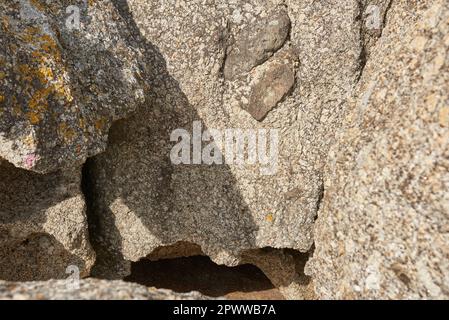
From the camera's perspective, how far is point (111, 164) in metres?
4.45

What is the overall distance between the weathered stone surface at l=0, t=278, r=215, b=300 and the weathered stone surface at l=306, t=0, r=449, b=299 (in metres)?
0.88

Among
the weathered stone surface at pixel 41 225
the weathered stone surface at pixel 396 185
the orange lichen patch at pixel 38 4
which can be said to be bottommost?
the weathered stone surface at pixel 41 225

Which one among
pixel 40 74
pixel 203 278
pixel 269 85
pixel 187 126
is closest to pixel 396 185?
pixel 269 85

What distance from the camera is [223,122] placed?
4.32 meters

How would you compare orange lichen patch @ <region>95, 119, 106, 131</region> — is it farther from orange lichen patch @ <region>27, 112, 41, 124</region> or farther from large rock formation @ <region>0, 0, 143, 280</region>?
orange lichen patch @ <region>27, 112, 41, 124</region>

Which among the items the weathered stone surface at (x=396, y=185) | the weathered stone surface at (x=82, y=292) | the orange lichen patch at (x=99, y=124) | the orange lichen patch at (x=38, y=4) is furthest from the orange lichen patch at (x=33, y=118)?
the weathered stone surface at (x=396, y=185)

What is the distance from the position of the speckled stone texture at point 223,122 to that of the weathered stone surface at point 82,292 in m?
1.67

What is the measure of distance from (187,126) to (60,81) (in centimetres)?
114

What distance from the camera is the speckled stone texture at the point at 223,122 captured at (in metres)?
4.16

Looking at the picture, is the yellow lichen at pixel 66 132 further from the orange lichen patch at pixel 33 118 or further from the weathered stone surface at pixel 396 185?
the weathered stone surface at pixel 396 185

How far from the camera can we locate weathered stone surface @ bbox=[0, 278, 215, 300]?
2.54m
